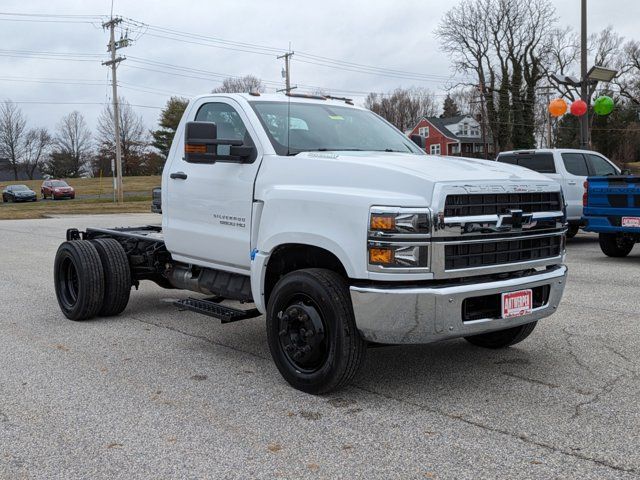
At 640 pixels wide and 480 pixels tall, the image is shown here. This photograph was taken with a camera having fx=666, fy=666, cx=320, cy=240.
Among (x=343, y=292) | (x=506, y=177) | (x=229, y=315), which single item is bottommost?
(x=229, y=315)

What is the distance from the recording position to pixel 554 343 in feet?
19.0

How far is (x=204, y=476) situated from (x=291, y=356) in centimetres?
139

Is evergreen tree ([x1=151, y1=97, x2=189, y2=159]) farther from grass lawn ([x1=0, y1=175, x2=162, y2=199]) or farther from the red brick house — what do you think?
the red brick house

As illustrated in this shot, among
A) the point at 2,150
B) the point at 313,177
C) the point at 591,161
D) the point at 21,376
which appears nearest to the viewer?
the point at 313,177

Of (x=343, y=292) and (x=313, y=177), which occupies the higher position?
(x=313, y=177)

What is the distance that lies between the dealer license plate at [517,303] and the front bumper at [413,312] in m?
0.21

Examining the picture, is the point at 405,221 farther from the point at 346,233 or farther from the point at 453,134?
the point at 453,134

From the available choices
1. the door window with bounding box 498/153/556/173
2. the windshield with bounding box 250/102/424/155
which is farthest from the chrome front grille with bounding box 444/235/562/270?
the door window with bounding box 498/153/556/173

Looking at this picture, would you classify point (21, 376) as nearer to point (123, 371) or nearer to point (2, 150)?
point (123, 371)

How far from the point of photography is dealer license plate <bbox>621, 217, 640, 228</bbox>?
1062cm

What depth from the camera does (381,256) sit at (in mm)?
4023

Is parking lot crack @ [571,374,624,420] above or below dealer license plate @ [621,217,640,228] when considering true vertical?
below

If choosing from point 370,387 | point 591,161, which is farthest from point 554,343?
point 591,161

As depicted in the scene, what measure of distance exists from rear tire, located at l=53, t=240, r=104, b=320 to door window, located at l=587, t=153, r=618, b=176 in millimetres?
11401
